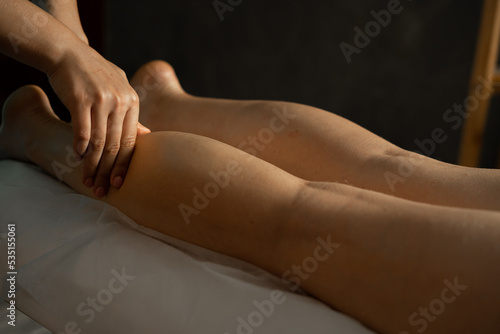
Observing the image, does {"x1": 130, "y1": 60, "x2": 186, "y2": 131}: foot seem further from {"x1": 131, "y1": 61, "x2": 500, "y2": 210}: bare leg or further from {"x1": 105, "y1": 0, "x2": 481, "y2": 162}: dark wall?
{"x1": 105, "y1": 0, "x2": 481, "y2": 162}: dark wall

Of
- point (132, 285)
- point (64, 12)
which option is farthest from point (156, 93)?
point (132, 285)

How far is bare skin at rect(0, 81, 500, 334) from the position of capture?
522mm

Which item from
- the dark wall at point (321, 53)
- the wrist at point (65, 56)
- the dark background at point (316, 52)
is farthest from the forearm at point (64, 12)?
the dark wall at point (321, 53)

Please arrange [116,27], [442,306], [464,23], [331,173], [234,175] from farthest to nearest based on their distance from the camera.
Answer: [116,27] < [464,23] < [331,173] < [234,175] < [442,306]

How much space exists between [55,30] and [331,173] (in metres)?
0.52

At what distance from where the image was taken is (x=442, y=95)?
84.4 inches

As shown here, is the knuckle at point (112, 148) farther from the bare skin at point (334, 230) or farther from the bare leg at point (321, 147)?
the bare leg at point (321, 147)

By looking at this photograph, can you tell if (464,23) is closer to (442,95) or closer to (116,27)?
(442,95)

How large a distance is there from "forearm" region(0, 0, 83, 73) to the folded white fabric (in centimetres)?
25

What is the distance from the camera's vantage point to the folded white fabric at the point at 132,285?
1.92ft

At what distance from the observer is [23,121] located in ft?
3.19

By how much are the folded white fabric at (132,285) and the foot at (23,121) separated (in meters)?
0.21

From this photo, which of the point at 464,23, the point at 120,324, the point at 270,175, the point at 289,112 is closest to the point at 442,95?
the point at 464,23

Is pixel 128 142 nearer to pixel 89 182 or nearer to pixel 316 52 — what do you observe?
pixel 89 182
